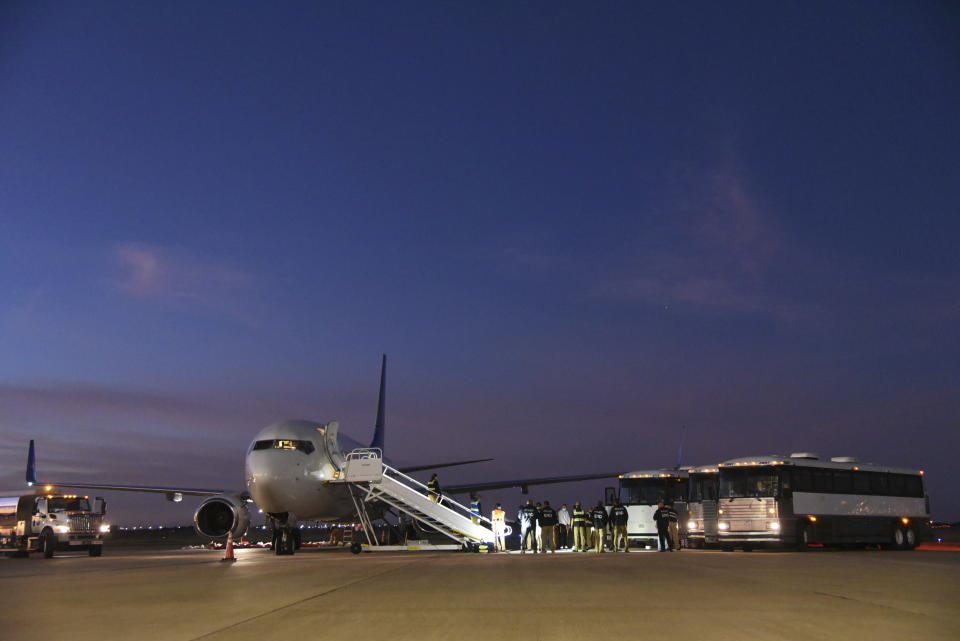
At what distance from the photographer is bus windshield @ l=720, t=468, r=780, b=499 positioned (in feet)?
80.5

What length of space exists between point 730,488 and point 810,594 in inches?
612

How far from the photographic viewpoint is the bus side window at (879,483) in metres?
27.2

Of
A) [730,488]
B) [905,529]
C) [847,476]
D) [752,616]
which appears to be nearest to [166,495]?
[730,488]


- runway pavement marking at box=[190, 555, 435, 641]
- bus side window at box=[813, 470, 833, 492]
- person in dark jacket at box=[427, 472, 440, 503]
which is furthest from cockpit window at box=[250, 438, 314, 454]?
bus side window at box=[813, 470, 833, 492]

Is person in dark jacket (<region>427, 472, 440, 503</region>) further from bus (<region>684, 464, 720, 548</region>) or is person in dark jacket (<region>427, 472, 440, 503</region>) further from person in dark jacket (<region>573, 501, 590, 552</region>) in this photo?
bus (<region>684, 464, 720, 548</region>)

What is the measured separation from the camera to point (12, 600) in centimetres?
1112

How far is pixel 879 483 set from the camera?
89.8ft

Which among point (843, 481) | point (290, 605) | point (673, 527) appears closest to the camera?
point (290, 605)

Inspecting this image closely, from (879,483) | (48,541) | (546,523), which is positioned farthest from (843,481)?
(48,541)

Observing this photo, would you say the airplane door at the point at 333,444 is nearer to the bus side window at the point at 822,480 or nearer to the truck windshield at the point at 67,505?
the truck windshield at the point at 67,505

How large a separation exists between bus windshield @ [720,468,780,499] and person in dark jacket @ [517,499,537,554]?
5657 mm

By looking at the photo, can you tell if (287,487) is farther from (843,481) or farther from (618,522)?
(843,481)

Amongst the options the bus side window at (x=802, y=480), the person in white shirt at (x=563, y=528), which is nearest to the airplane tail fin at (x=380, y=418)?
the person in white shirt at (x=563, y=528)

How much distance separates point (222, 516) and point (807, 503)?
1792 centimetres
